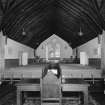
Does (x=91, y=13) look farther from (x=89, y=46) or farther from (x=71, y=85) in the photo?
(x=71, y=85)

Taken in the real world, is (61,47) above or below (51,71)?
above

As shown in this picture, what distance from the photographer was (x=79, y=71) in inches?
293

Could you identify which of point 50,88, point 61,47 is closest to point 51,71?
point 50,88

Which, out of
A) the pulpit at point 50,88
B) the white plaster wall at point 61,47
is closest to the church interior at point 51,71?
the pulpit at point 50,88

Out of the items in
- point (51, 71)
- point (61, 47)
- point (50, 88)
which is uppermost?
point (61, 47)

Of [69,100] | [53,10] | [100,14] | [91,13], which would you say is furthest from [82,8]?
[69,100]

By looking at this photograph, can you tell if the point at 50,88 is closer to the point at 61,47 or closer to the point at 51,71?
the point at 51,71

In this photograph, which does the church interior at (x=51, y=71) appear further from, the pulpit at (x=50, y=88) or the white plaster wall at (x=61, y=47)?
the white plaster wall at (x=61, y=47)

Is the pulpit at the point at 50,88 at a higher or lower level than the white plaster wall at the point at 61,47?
lower

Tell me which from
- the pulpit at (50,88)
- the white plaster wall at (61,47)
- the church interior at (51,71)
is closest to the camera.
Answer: the pulpit at (50,88)

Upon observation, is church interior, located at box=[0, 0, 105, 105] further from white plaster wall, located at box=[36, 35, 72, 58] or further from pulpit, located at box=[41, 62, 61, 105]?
white plaster wall, located at box=[36, 35, 72, 58]

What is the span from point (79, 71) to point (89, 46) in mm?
9037

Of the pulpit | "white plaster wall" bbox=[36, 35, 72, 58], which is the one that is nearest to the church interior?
the pulpit

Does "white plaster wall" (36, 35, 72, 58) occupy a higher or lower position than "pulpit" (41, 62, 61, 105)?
higher
